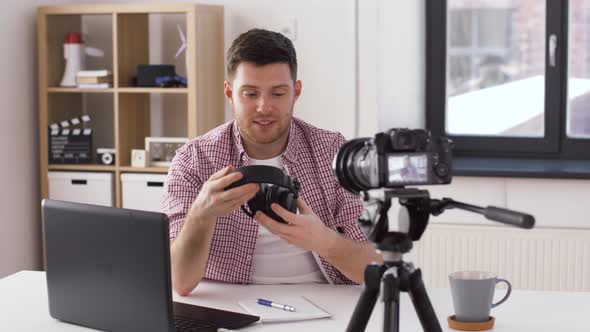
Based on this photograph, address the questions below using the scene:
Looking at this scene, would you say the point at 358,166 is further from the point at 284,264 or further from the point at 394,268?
the point at 284,264

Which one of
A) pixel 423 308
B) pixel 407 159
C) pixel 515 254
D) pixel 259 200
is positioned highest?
pixel 407 159

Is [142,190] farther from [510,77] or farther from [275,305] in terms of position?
[275,305]

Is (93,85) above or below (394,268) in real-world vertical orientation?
above

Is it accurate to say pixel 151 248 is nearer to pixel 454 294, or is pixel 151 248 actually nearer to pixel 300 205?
pixel 300 205

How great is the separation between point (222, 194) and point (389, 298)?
546 mm

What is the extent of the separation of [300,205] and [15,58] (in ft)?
7.24

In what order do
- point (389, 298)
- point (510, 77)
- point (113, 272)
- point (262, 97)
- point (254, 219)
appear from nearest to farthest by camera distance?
point (389, 298)
point (113, 272)
point (254, 219)
point (262, 97)
point (510, 77)

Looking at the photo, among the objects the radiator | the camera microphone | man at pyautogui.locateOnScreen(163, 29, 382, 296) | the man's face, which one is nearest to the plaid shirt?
man at pyautogui.locateOnScreen(163, 29, 382, 296)

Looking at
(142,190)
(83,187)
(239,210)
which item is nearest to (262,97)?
(239,210)

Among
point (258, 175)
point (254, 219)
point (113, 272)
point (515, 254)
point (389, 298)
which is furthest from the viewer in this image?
point (515, 254)

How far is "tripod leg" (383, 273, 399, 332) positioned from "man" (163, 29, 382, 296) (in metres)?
0.56

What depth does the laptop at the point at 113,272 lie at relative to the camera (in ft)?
5.24

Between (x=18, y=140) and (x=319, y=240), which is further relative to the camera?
(x=18, y=140)

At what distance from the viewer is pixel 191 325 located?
5.66 ft
